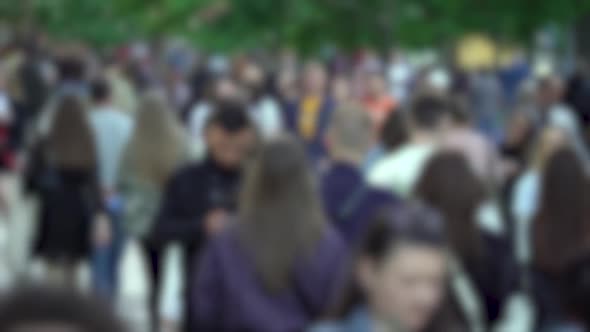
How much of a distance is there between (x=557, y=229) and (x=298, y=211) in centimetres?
138

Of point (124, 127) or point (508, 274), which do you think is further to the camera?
point (124, 127)

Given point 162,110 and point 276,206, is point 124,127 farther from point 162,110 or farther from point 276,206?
point 276,206

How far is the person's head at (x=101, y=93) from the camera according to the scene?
411 inches

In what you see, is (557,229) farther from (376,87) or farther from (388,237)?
(376,87)

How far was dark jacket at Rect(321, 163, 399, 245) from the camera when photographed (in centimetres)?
630

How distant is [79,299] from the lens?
1.19 m

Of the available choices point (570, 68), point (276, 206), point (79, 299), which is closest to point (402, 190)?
point (276, 206)

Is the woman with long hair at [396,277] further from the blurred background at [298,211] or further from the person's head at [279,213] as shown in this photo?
the person's head at [279,213]

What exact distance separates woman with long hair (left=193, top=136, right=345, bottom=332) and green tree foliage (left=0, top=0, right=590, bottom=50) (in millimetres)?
11965

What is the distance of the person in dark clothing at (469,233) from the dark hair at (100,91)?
5360 millimetres

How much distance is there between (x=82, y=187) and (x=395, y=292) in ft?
20.0

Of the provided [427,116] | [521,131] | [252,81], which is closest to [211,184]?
[427,116]

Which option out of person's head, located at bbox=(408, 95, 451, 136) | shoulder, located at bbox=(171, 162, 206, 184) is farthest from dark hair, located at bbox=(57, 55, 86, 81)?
shoulder, located at bbox=(171, 162, 206, 184)

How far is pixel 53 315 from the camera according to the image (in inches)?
45.0
